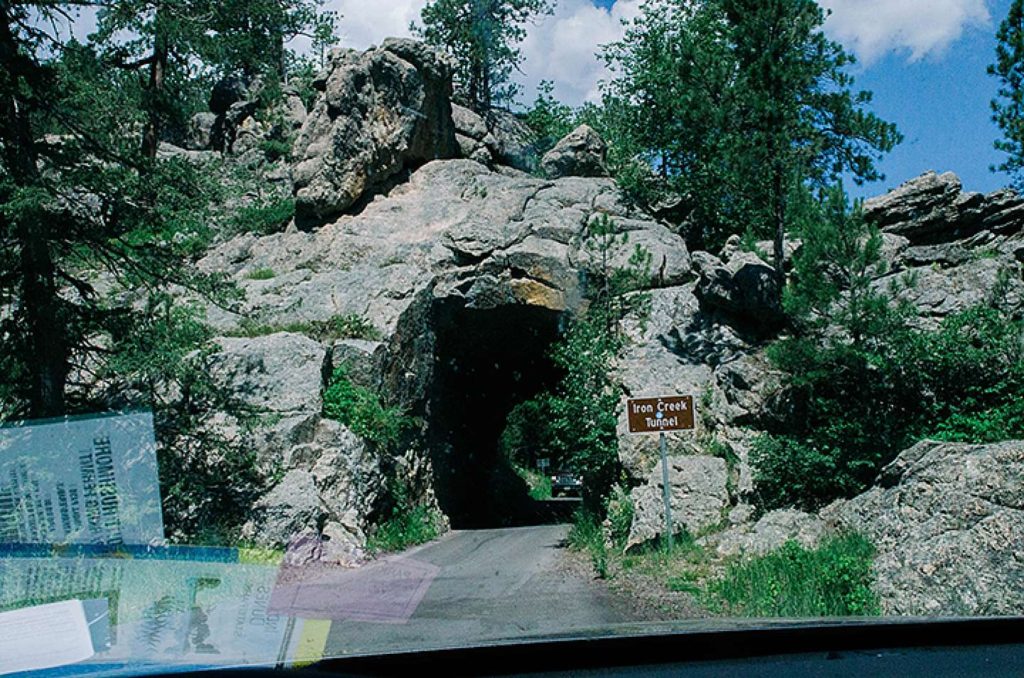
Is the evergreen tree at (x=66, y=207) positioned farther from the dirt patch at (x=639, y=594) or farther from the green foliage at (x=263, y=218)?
the green foliage at (x=263, y=218)

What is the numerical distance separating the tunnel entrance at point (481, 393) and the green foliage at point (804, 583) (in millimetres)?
11185

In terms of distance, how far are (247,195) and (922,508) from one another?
771 inches

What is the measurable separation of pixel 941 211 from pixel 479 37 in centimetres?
2142

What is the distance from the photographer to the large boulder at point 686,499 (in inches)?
561

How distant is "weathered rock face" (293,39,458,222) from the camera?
72.8 feet

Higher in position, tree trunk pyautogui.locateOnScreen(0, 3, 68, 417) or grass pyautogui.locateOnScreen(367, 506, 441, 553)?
tree trunk pyautogui.locateOnScreen(0, 3, 68, 417)

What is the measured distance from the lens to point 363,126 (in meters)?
22.4

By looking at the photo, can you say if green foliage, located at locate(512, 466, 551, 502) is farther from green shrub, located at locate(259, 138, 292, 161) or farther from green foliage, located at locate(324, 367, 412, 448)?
→ green foliage, located at locate(324, 367, 412, 448)

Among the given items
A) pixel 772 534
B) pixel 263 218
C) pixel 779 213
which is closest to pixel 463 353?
pixel 263 218

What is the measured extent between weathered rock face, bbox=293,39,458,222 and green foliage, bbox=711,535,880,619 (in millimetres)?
15367

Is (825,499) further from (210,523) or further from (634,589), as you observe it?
(210,523)

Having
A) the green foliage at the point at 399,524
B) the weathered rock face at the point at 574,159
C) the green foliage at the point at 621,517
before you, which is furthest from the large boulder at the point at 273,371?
the weathered rock face at the point at 574,159

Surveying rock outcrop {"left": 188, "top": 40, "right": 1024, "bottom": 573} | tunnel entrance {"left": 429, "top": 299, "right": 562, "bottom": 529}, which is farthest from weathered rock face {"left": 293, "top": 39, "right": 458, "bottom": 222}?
tunnel entrance {"left": 429, "top": 299, "right": 562, "bottom": 529}

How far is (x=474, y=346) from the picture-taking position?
77.5 feet
